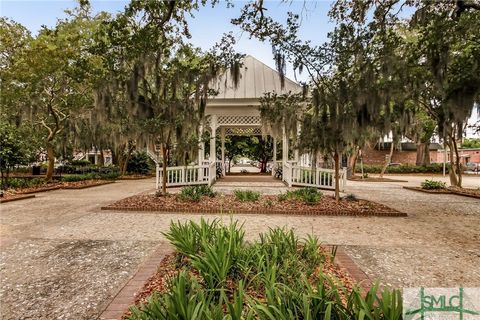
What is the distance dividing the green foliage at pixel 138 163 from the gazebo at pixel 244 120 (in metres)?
10.7

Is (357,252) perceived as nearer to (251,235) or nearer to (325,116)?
(251,235)

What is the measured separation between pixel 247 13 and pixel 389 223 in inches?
231

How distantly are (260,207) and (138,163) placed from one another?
17.8 metres

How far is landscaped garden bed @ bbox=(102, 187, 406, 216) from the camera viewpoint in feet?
23.8

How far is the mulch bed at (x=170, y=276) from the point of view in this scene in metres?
2.69

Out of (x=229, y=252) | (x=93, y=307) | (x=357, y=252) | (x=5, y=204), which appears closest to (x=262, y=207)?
(x=357, y=252)

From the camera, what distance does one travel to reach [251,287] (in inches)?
108

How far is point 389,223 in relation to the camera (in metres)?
6.34

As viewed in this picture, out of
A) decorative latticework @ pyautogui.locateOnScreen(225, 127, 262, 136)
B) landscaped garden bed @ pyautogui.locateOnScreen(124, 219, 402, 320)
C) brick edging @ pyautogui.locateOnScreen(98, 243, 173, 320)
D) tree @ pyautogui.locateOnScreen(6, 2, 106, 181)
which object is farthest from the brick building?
brick edging @ pyautogui.locateOnScreen(98, 243, 173, 320)

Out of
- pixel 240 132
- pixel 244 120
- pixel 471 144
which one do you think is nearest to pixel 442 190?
pixel 244 120

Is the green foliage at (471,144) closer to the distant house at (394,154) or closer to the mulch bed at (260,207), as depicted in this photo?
the distant house at (394,154)

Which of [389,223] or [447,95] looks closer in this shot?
[389,223]

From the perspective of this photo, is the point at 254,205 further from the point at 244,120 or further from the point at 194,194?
the point at 244,120

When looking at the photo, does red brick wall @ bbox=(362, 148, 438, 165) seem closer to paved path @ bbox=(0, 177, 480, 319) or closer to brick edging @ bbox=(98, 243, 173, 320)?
paved path @ bbox=(0, 177, 480, 319)
